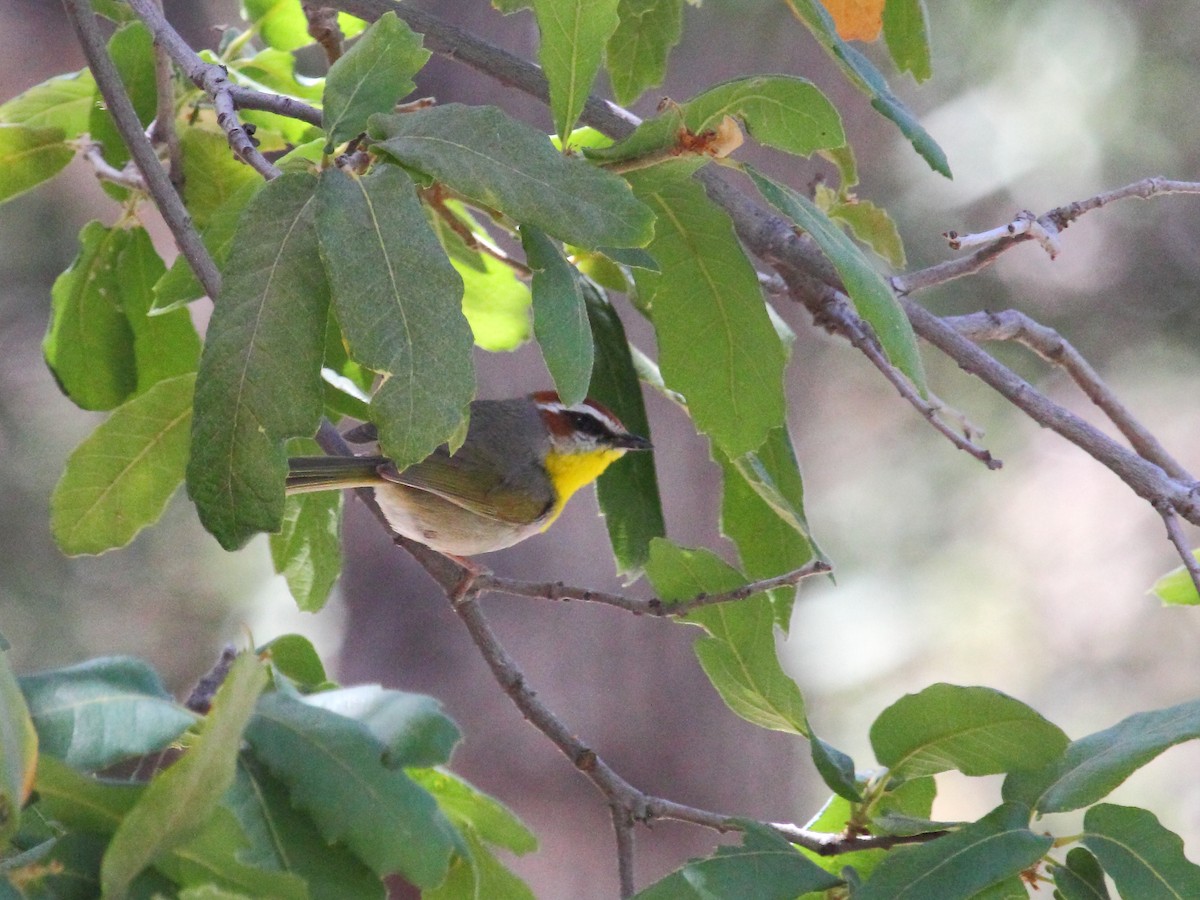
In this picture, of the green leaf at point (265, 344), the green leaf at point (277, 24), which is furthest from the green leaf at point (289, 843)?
the green leaf at point (277, 24)

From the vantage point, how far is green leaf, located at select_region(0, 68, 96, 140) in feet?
7.65

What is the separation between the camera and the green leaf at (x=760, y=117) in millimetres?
1332

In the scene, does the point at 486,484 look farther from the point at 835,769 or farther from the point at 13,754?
the point at 13,754

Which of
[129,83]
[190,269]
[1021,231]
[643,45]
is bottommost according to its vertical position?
[190,269]

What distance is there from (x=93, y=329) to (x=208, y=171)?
372 mm

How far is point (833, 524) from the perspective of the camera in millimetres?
7961

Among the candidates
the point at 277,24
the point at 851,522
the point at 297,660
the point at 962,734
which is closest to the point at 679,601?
the point at 962,734

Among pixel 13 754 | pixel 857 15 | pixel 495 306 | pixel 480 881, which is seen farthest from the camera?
pixel 495 306

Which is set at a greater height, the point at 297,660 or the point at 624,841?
the point at 297,660

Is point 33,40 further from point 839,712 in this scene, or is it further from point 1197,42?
point 1197,42

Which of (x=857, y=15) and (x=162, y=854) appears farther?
(x=857, y=15)

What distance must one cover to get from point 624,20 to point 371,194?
45.2 inches

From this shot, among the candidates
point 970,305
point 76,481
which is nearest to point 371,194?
point 76,481

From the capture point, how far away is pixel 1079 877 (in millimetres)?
1449
